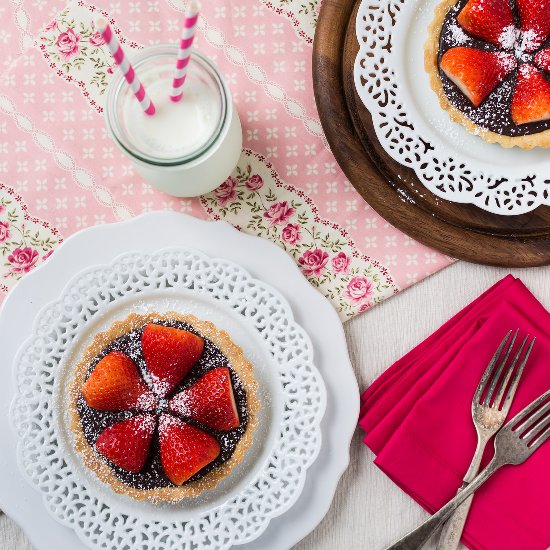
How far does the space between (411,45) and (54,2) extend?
2.47 feet

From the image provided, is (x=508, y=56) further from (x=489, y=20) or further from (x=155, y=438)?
(x=155, y=438)

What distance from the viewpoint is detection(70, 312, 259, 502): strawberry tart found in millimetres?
1426

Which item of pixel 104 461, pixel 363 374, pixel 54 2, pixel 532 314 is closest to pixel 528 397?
pixel 532 314

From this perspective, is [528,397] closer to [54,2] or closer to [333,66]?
[333,66]

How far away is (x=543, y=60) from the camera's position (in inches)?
58.5

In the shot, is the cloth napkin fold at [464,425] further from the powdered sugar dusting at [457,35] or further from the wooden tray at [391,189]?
the powdered sugar dusting at [457,35]

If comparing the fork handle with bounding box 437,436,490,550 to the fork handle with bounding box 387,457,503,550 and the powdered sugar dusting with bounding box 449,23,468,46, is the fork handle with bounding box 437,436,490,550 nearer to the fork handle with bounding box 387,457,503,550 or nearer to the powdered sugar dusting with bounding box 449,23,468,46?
the fork handle with bounding box 387,457,503,550

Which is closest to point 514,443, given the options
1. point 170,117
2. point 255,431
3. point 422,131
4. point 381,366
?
point 381,366

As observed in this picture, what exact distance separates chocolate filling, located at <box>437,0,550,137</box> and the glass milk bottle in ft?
1.52

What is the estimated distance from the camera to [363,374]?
155 cm

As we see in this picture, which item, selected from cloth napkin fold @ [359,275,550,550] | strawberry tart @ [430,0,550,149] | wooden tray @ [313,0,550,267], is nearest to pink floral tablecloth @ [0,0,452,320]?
wooden tray @ [313,0,550,267]

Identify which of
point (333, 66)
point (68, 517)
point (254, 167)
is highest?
point (333, 66)

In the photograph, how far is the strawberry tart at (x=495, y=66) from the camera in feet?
4.85

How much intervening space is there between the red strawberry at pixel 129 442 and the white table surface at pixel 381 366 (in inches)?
12.1
